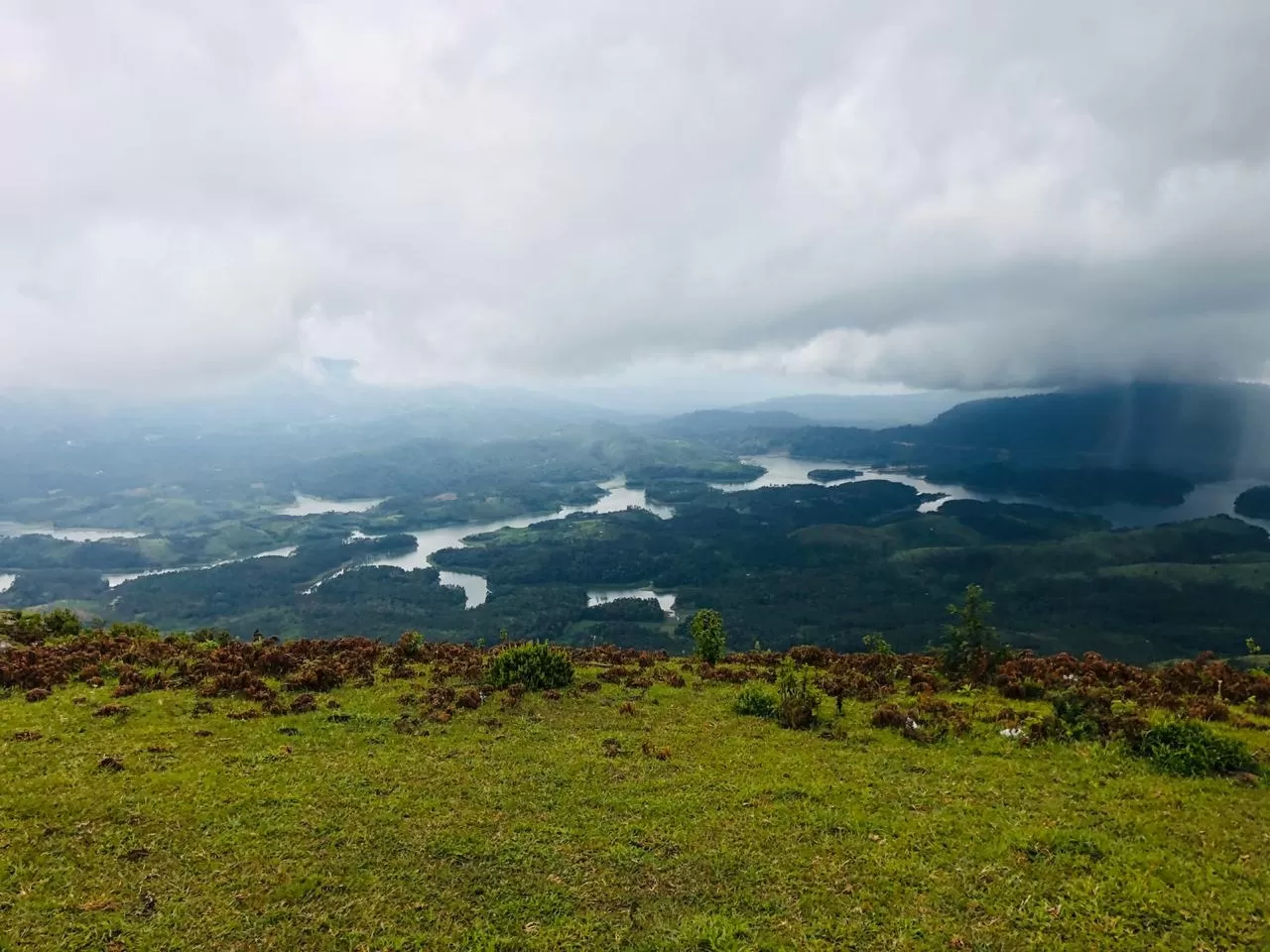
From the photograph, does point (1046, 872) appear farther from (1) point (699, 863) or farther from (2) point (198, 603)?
(2) point (198, 603)

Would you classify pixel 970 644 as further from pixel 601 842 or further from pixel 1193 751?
pixel 601 842

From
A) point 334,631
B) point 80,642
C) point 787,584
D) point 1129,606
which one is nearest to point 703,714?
point 80,642

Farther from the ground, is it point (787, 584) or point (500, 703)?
point (500, 703)

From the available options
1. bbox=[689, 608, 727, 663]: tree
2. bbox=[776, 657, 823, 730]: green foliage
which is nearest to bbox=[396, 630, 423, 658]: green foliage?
bbox=[689, 608, 727, 663]: tree

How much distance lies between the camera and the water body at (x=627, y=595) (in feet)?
570

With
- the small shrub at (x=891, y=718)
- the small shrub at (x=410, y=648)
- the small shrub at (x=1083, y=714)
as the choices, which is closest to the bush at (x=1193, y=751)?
the small shrub at (x=1083, y=714)

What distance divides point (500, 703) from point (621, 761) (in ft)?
14.2

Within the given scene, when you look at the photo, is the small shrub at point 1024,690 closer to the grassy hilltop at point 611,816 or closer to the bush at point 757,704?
the grassy hilltop at point 611,816

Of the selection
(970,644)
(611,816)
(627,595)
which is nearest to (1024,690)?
(970,644)

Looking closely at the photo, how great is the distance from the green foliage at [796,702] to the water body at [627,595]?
512ft

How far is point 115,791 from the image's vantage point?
10055 millimetres

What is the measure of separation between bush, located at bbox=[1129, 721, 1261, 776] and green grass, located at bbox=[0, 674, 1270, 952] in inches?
14.4

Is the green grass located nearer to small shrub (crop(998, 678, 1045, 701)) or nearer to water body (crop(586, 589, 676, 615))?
small shrub (crop(998, 678, 1045, 701))

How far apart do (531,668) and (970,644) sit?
12.6 metres
